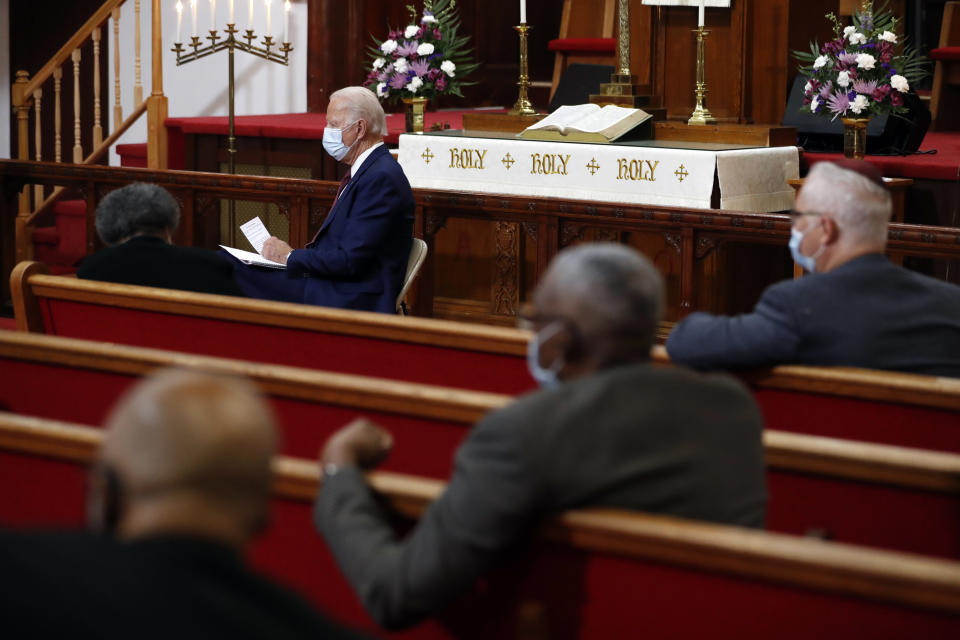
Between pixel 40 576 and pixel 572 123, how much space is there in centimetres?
533

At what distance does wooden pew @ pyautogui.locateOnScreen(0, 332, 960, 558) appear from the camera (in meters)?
2.31

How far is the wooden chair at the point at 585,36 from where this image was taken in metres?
9.50

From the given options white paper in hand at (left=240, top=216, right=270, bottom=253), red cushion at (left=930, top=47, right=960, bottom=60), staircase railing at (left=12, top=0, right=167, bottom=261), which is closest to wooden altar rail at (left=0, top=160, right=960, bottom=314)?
white paper in hand at (left=240, top=216, right=270, bottom=253)

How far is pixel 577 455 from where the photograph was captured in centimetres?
191

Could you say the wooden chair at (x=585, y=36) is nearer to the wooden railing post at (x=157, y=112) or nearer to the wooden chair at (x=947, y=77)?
the wooden chair at (x=947, y=77)

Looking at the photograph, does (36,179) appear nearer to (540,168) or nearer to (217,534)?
(540,168)

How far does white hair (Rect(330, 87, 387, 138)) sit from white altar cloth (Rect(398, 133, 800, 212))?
1.30 m

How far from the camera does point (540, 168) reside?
20.7 feet

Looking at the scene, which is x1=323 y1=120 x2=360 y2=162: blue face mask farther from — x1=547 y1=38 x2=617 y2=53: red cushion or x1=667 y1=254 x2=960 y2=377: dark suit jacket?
x1=547 y1=38 x2=617 y2=53: red cushion

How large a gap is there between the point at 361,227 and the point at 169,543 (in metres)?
3.64

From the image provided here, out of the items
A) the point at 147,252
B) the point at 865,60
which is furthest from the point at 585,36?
the point at 147,252

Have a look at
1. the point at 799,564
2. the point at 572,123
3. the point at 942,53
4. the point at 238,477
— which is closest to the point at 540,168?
the point at 572,123

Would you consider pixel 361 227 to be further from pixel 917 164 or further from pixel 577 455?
pixel 577 455

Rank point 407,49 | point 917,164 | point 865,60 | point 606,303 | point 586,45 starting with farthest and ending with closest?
point 586,45, point 407,49, point 917,164, point 865,60, point 606,303
